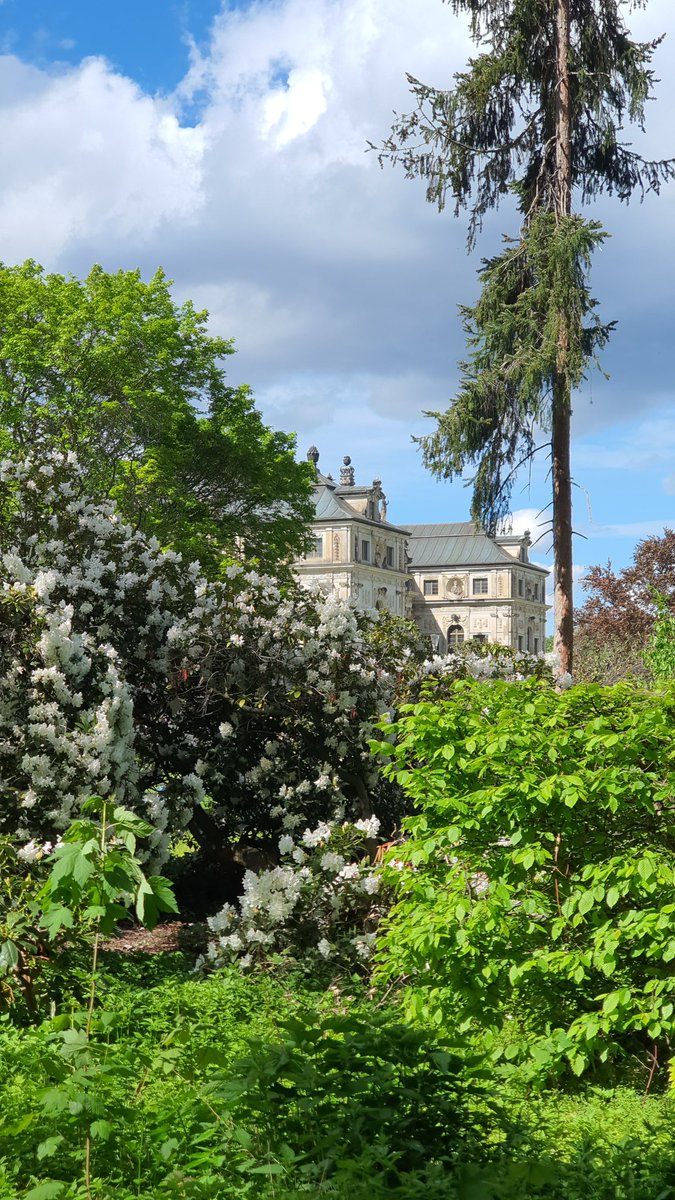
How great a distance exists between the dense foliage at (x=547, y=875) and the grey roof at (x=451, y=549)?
90931mm

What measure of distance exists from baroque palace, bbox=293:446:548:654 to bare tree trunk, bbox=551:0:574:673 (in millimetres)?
64623

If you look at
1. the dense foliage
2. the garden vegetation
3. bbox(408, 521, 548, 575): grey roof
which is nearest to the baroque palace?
bbox(408, 521, 548, 575): grey roof

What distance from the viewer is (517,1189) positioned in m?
3.64

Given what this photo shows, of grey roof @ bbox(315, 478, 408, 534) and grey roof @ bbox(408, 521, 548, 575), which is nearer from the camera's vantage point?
grey roof @ bbox(315, 478, 408, 534)

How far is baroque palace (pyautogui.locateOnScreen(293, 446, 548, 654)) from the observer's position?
3388 inches

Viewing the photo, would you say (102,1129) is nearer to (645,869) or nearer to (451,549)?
(645,869)

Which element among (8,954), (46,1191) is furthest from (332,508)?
(46,1191)

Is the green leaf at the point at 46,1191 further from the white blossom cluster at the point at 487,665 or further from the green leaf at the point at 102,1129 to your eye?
the white blossom cluster at the point at 487,665

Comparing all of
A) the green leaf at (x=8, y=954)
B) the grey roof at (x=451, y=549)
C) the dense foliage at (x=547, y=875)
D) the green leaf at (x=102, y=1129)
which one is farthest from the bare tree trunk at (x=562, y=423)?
the grey roof at (x=451, y=549)

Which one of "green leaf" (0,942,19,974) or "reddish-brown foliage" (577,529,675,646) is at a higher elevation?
"reddish-brown foliage" (577,529,675,646)

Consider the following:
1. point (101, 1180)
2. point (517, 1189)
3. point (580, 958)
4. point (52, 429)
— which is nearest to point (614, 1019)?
point (580, 958)

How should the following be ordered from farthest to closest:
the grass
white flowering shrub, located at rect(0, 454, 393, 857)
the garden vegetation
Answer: white flowering shrub, located at rect(0, 454, 393, 857) < the garden vegetation < the grass

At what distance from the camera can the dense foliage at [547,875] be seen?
19.6 ft

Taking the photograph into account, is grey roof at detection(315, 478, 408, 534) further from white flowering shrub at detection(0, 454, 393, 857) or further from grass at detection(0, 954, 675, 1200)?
grass at detection(0, 954, 675, 1200)
